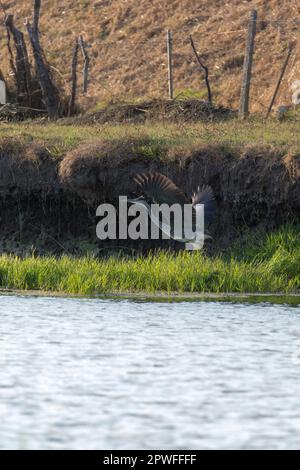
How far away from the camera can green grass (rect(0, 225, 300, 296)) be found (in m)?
14.6

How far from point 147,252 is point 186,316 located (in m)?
4.16

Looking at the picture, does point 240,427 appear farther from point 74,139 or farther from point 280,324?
point 74,139

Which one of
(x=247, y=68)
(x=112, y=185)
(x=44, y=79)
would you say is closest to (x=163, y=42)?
(x=44, y=79)

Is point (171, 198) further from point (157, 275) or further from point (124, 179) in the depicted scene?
point (157, 275)

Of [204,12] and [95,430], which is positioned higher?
[204,12]

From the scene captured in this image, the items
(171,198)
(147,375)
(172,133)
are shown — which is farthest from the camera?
(172,133)

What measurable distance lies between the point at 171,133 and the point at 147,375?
29.2 ft

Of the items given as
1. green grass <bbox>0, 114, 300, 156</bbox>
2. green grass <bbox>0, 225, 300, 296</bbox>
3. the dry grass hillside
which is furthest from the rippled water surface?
the dry grass hillside

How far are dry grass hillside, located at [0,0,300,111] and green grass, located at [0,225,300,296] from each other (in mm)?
14800

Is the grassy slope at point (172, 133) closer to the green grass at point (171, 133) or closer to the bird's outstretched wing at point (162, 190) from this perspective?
the green grass at point (171, 133)

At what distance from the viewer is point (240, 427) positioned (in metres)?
8.43

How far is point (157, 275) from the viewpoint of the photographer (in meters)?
14.7

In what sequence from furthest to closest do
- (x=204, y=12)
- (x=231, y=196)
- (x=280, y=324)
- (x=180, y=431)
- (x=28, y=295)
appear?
(x=204, y=12) < (x=231, y=196) < (x=28, y=295) < (x=280, y=324) < (x=180, y=431)

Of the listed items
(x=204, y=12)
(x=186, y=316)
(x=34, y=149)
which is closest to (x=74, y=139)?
(x=34, y=149)
